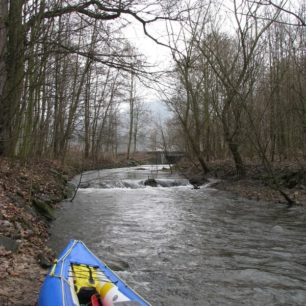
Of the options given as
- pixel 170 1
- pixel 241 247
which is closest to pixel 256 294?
pixel 241 247

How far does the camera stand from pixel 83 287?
397 cm

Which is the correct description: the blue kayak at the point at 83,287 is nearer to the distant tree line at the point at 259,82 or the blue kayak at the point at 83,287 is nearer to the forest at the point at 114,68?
the forest at the point at 114,68

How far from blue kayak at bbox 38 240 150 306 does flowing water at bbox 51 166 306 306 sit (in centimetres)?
81

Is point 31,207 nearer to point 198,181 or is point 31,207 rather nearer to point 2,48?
point 2,48

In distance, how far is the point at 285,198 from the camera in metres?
11.5

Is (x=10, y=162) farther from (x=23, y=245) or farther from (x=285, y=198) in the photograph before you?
(x=285, y=198)

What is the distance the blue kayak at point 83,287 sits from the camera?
3621 mm

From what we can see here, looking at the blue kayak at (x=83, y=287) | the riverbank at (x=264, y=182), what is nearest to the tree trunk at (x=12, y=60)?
the blue kayak at (x=83, y=287)

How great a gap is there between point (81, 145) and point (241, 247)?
22415mm

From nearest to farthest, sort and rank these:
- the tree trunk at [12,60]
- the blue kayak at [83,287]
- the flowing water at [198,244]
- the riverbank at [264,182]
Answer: the blue kayak at [83,287]
the flowing water at [198,244]
the tree trunk at [12,60]
the riverbank at [264,182]

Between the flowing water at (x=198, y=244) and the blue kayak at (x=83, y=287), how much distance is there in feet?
2.64

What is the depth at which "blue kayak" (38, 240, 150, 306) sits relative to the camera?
11.9ft

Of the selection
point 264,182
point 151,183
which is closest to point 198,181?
point 151,183

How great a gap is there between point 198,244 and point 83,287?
3617 mm
